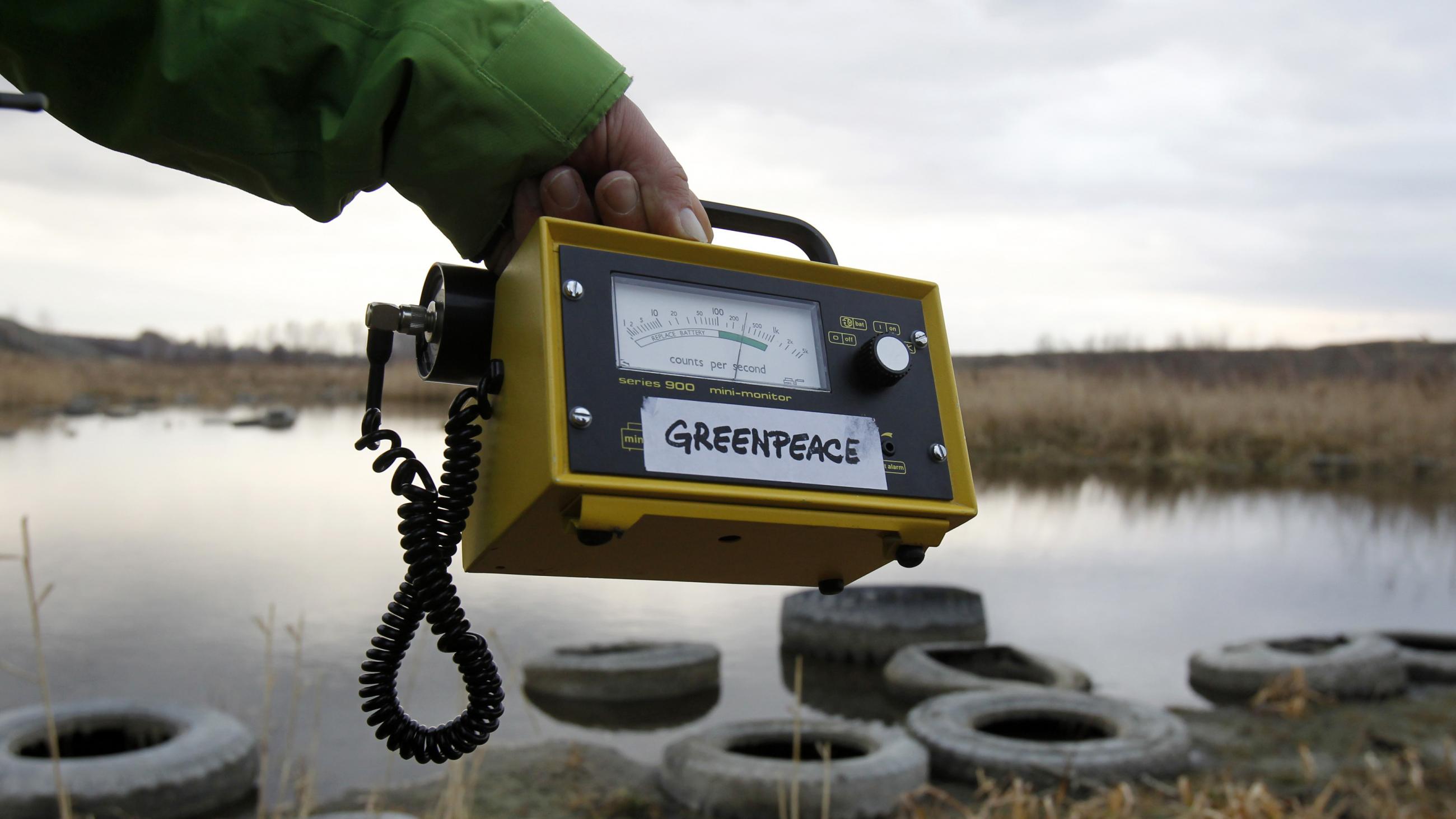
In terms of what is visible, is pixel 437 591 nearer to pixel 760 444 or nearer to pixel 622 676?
pixel 760 444

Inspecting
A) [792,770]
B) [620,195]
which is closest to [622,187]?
[620,195]

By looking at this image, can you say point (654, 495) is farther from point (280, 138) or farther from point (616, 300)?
point (280, 138)

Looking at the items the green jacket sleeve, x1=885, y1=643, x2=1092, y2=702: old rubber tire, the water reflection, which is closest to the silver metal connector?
the green jacket sleeve

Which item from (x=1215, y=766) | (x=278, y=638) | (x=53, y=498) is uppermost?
(x=53, y=498)

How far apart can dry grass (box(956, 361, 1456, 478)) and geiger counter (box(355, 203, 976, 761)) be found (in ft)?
46.1

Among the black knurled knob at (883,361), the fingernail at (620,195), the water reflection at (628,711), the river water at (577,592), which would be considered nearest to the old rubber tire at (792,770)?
the river water at (577,592)

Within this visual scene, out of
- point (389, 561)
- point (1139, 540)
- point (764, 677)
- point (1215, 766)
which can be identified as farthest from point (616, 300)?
point (1139, 540)

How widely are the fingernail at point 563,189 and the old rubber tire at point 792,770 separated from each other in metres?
2.94

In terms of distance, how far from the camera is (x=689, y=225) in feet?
3.65

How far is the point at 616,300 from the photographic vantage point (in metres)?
1.04

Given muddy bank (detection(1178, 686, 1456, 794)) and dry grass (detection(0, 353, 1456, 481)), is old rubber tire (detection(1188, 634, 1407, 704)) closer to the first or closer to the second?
muddy bank (detection(1178, 686, 1456, 794))

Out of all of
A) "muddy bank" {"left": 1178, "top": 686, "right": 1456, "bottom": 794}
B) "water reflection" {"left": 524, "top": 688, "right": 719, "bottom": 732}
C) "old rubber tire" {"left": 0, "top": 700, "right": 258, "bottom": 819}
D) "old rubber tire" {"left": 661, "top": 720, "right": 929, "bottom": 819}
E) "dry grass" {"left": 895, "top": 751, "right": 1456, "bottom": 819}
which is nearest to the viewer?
"dry grass" {"left": 895, "top": 751, "right": 1456, "bottom": 819}

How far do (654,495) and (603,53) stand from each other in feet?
1.35

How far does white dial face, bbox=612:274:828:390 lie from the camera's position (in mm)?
1041
